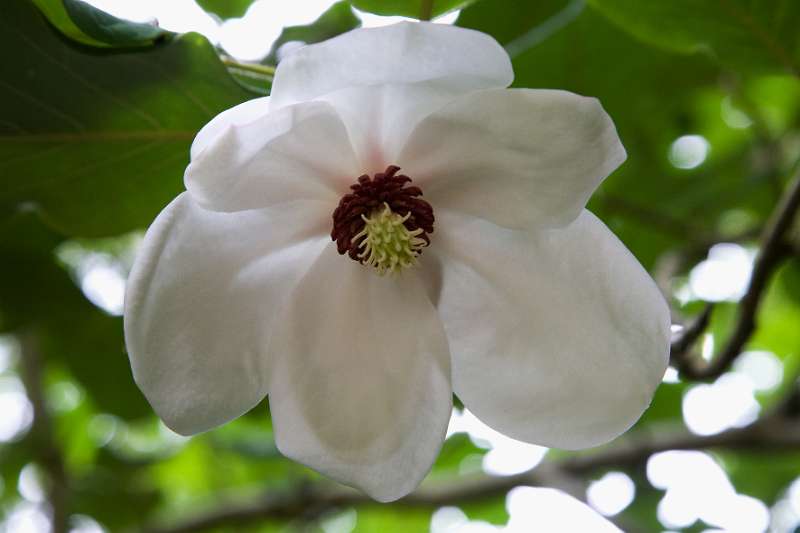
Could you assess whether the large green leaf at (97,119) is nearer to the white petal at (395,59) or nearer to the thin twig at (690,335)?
the white petal at (395,59)

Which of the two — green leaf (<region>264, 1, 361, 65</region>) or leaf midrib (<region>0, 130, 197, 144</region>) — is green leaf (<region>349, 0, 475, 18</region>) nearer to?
leaf midrib (<region>0, 130, 197, 144</region>)

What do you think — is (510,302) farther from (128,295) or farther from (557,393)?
(128,295)

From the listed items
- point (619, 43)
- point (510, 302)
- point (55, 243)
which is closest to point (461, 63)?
point (510, 302)

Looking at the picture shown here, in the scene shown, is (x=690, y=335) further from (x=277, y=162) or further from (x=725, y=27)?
(x=277, y=162)

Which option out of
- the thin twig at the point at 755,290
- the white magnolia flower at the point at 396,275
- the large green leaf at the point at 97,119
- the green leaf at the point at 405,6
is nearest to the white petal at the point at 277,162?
the white magnolia flower at the point at 396,275

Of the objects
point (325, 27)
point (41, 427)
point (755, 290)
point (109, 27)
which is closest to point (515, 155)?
point (109, 27)
